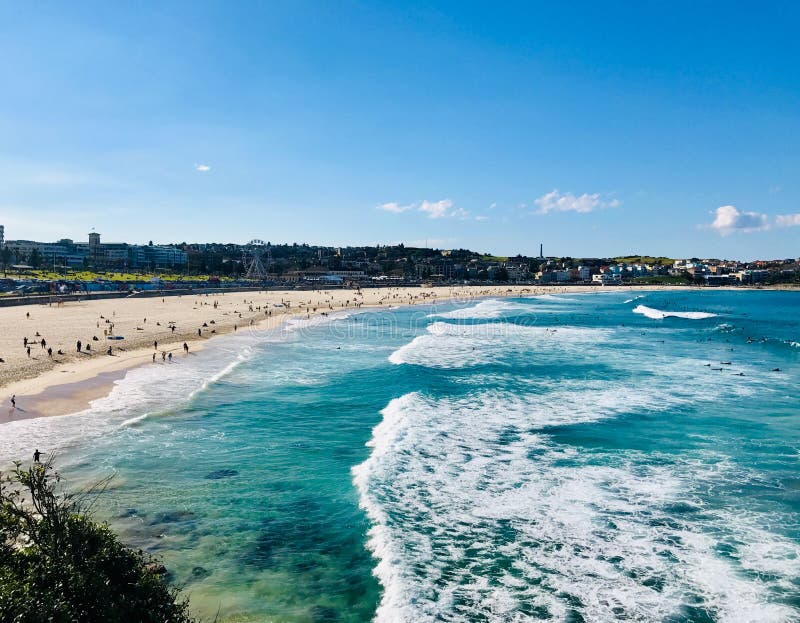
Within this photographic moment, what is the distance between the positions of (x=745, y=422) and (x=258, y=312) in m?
58.7

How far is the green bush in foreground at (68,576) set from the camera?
6.40 meters

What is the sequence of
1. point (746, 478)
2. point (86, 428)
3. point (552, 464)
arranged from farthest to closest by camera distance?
1. point (86, 428)
2. point (552, 464)
3. point (746, 478)

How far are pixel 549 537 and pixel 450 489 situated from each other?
3.56 m

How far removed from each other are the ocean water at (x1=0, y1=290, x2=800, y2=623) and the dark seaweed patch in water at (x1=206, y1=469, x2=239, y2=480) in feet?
0.30

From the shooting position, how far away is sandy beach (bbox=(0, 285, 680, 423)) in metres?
26.0

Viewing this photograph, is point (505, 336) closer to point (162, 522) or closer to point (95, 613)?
point (162, 522)

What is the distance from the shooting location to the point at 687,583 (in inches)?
445

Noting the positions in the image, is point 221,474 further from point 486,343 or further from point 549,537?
point 486,343

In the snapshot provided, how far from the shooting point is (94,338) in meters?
40.5

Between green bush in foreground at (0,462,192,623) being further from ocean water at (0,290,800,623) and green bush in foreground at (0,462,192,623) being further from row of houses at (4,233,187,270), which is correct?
row of houses at (4,233,187,270)

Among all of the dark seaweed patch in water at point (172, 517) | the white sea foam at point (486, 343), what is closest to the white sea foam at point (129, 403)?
the dark seaweed patch in water at point (172, 517)

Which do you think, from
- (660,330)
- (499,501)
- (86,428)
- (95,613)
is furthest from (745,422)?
(660,330)

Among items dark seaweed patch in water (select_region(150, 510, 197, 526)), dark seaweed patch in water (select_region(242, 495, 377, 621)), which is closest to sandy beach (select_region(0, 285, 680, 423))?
dark seaweed patch in water (select_region(150, 510, 197, 526))

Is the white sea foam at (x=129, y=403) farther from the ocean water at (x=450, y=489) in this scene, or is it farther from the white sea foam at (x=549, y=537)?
the white sea foam at (x=549, y=537)
